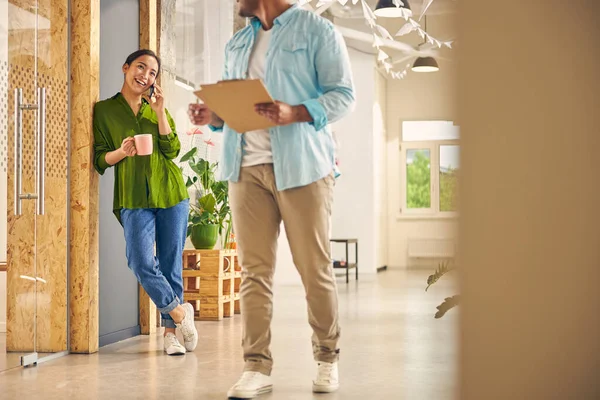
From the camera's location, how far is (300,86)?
Result: 2.47 m

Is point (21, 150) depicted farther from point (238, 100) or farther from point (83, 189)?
point (238, 100)

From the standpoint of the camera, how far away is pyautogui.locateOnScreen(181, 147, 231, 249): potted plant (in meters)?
5.12

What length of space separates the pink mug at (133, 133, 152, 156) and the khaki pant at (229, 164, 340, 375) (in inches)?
35.1

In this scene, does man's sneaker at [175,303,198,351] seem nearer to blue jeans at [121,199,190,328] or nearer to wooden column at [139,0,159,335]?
blue jeans at [121,199,190,328]

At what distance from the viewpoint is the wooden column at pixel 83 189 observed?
3475mm

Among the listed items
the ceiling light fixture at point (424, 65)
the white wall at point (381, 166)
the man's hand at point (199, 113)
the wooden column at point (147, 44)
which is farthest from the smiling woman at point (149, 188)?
the white wall at point (381, 166)

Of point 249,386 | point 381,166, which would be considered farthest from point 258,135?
point 381,166

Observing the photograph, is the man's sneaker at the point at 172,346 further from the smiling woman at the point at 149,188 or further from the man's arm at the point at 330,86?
the man's arm at the point at 330,86

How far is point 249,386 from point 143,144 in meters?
1.26

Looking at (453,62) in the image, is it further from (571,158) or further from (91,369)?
(91,369)

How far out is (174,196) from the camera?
354 centimetres

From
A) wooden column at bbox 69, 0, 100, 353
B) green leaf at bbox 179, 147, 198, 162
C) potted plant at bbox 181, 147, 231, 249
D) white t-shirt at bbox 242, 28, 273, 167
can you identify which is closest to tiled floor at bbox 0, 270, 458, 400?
wooden column at bbox 69, 0, 100, 353

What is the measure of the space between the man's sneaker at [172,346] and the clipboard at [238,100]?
145 centimetres

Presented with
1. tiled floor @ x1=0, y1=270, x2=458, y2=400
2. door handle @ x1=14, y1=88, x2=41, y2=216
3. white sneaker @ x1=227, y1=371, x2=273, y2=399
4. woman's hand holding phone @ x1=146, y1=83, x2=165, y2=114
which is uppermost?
woman's hand holding phone @ x1=146, y1=83, x2=165, y2=114
